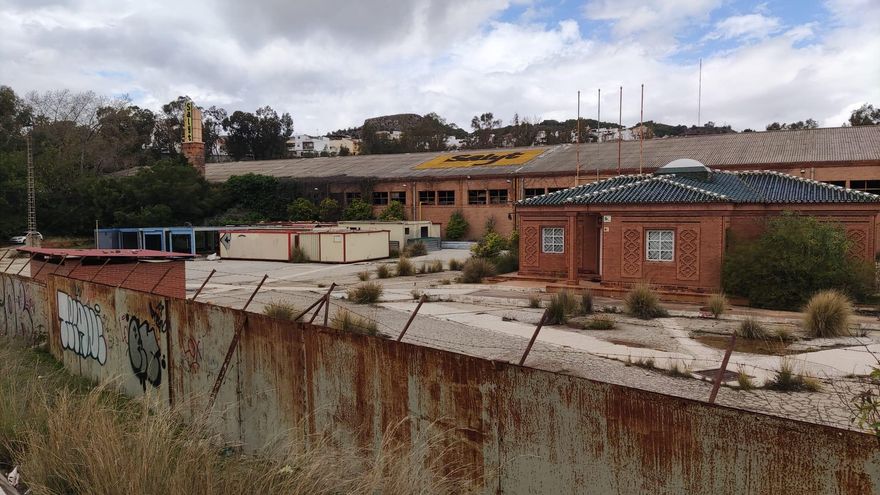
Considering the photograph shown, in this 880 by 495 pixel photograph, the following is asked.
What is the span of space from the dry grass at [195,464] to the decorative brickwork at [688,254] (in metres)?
18.5

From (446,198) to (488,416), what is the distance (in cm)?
4490

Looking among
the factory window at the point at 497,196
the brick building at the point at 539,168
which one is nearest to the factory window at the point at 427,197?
the brick building at the point at 539,168

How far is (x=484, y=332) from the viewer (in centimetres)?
1594

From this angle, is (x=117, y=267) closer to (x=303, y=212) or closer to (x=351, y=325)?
(x=351, y=325)

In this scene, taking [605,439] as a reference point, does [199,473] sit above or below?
below

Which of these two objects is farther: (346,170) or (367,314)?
(346,170)

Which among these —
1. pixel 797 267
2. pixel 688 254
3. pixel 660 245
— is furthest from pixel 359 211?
pixel 797 267

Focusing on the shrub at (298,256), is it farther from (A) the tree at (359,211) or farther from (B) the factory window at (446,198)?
(B) the factory window at (446,198)

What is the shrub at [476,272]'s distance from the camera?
2723cm

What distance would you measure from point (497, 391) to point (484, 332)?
10849 millimetres

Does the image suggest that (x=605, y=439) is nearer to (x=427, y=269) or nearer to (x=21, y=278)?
(x=21, y=278)

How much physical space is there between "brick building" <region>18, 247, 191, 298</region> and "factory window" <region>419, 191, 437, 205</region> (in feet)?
110

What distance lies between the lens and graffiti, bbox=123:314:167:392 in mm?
9077

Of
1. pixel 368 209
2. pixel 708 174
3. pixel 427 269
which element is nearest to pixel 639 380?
pixel 708 174
